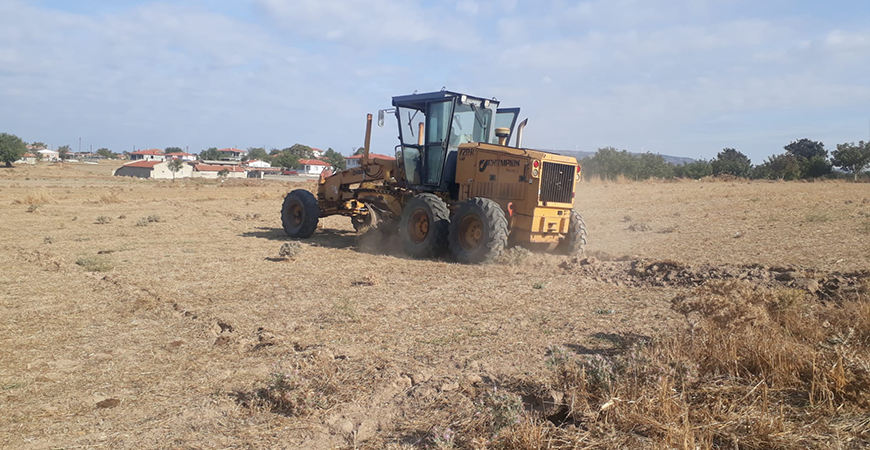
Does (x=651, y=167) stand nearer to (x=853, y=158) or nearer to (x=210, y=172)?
(x=853, y=158)

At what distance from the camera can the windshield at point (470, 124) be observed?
463 inches

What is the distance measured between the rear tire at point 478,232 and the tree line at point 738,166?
103ft

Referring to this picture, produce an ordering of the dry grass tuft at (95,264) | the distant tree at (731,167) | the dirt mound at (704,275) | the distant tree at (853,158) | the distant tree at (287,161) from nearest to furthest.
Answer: the dirt mound at (704,275) < the dry grass tuft at (95,264) < the distant tree at (853,158) < the distant tree at (731,167) < the distant tree at (287,161)

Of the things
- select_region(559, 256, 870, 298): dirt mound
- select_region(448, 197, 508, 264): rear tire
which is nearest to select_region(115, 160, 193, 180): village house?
select_region(448, 197, 508, 264): rear tire

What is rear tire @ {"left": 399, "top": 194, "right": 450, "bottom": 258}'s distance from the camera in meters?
10.8

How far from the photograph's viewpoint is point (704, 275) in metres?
7.96

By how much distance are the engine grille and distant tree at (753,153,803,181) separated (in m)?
36.4

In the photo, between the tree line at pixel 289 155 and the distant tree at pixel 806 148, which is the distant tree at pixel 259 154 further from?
the distant tree at pixel 806 148

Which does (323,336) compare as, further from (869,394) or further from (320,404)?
(869,394)

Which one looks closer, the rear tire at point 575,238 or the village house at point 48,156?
A: the rear tire at point 575,238

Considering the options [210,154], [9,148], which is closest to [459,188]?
[9,148]

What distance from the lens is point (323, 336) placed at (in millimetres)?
5863

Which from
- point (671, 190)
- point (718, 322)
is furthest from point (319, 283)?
point (671, 190)

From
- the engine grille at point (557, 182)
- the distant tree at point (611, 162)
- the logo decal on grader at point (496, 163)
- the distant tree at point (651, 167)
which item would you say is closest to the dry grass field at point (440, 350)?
the engine grille at point (557, 182)
